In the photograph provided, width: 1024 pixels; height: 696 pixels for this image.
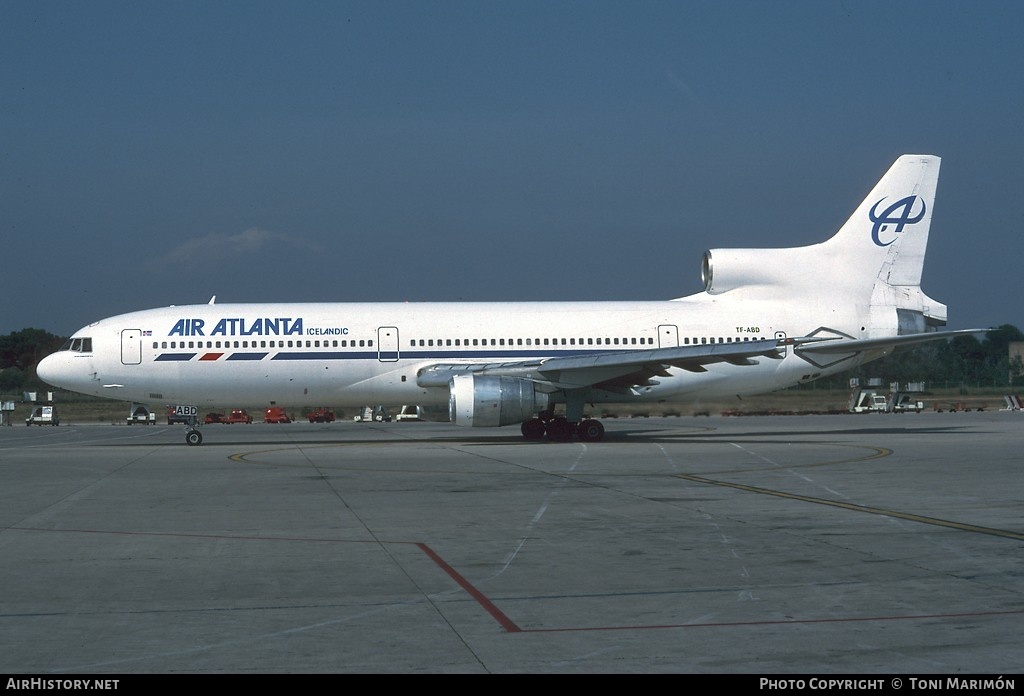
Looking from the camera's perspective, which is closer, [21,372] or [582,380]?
[582,380]

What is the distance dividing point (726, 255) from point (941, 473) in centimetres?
1466

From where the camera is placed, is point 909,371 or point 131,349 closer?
point 131,349

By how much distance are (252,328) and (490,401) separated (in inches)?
291

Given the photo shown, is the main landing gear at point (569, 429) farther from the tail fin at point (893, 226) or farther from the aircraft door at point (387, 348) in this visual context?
the tail fin at point (893, 226)

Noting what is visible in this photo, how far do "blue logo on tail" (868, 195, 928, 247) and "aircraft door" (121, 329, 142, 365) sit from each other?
21.2m

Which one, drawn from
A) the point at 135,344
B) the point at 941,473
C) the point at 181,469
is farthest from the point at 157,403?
the point at 941,473

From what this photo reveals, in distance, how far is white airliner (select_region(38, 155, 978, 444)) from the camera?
29.1 meters

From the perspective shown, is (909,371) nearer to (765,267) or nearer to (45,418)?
(765,267)

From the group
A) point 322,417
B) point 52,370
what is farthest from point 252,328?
point 322,417

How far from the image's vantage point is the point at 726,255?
32.0m

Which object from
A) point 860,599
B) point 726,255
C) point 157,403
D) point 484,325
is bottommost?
point 860,599

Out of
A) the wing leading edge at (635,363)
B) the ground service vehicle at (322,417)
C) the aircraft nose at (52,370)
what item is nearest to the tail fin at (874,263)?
the wing leading edge at (635,363)

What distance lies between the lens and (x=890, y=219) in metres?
31.7

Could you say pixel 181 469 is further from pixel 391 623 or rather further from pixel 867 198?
pixel 867 198
